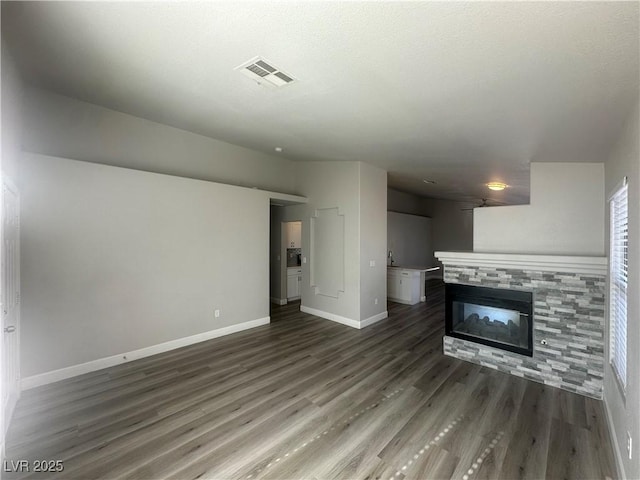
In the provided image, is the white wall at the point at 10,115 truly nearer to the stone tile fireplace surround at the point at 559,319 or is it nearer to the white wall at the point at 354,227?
the white wall at the point at 354,227

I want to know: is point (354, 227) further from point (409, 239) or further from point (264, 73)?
point (409, 239)

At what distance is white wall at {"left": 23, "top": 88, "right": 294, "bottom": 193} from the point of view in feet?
10.9

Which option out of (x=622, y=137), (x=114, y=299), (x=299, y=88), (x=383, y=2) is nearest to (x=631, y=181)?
(x=622, y=137)

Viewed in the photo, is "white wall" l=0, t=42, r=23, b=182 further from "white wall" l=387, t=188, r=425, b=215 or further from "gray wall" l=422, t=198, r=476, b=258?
"gray wall" l=422, t=198, r=476, b=258

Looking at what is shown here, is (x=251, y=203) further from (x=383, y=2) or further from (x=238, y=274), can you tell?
(x=383, y=2)

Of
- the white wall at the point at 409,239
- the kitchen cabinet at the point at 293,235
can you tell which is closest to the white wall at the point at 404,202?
the white wall at the point at 409,239

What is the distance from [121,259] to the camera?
11.9 ft

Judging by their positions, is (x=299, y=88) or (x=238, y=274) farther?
(x=238, y=274)

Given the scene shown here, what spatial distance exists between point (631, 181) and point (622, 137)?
73 centimetres

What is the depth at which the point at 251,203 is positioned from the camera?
16.6ft

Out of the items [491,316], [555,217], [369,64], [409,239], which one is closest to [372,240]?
[491,316]

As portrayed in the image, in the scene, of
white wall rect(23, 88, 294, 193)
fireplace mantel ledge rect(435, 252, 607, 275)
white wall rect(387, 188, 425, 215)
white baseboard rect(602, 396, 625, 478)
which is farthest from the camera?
white wall rect(387, 188, 425, 215)

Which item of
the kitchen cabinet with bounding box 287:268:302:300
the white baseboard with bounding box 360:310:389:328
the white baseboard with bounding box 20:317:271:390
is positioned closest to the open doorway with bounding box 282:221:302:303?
the kitchen cabinet with bounding box 287:268:302:300

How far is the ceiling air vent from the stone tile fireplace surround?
3.28 m
